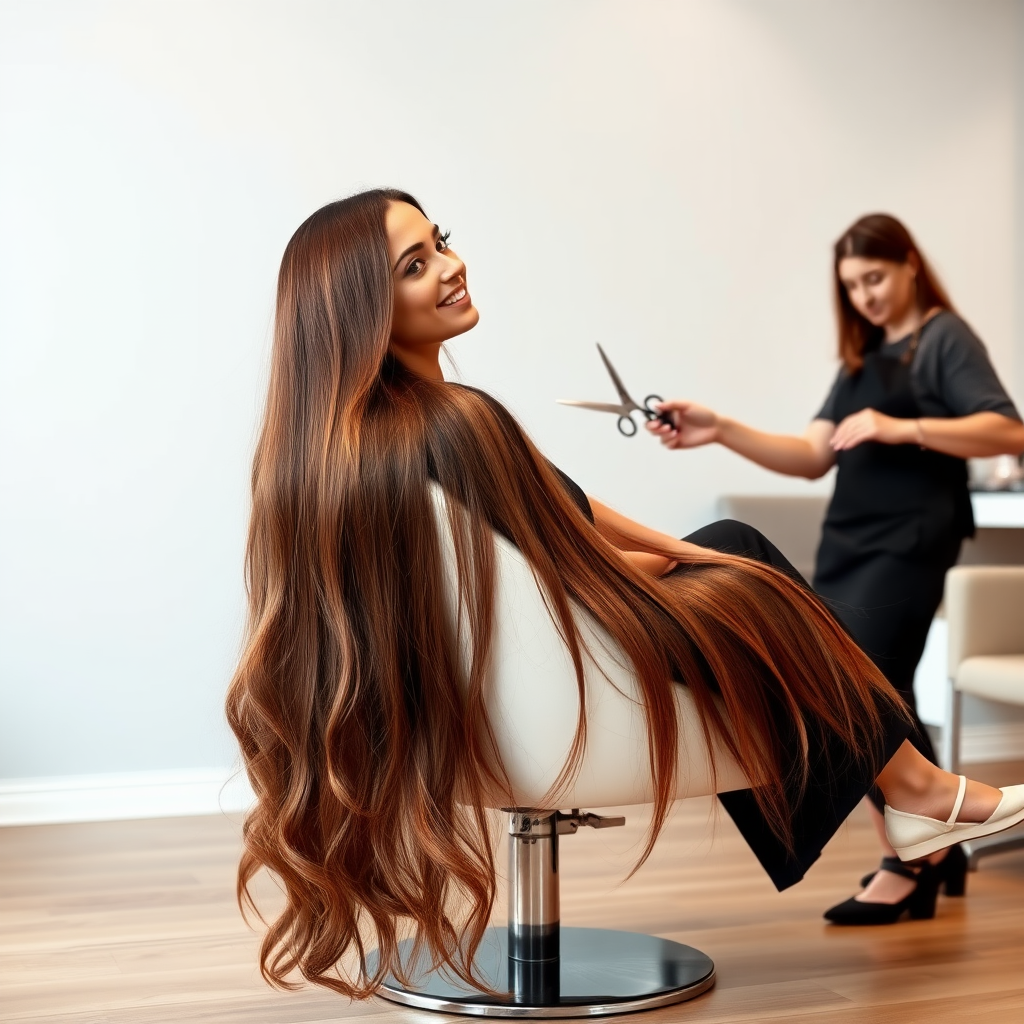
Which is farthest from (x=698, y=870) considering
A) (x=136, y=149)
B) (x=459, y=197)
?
(x=136, y=149)

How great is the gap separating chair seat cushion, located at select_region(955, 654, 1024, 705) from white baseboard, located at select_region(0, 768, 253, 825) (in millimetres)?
1805

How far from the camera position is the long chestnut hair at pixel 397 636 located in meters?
1.66

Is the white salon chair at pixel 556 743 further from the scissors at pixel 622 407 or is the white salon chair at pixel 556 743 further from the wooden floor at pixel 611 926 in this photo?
the scissors at pixel 622 407

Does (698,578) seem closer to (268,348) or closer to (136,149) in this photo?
(268,348)

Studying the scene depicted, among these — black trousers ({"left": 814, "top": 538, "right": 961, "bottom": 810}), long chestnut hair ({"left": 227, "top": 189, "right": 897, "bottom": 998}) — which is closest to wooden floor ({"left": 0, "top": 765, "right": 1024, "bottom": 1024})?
long chestnut hair ({"left": 227, "top": 189, "right": 897, "bottom": 998})

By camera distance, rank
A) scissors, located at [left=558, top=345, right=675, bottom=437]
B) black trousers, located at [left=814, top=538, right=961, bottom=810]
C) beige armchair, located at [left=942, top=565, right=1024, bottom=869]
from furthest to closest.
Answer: beige armchair, located at [left=942, top=565, right=1024, bottom=869], black trousers, located at [left=814, top=538, right=961, bottom=810], scissors, located at [left=558, top=345, right=675, bottom=437]

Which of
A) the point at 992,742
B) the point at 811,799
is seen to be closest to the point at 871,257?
the point at 811,799

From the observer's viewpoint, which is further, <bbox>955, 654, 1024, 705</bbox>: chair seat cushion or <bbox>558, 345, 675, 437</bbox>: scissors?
<bbox>955, 654, 1024, 705</bbox>: chair seat cushion

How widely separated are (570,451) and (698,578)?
7.02 feet

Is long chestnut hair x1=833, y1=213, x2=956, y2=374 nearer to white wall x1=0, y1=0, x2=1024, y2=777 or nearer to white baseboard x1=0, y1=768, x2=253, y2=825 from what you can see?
white wall x1=0, y1=0, x2=1024, y2=777

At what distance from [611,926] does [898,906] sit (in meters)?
0.51

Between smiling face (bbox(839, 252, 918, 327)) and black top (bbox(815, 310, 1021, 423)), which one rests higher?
smiling face (bbox(839, 252, 918, 327))

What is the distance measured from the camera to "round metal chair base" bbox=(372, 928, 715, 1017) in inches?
74.4

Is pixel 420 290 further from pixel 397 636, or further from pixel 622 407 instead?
pixel 622 407
